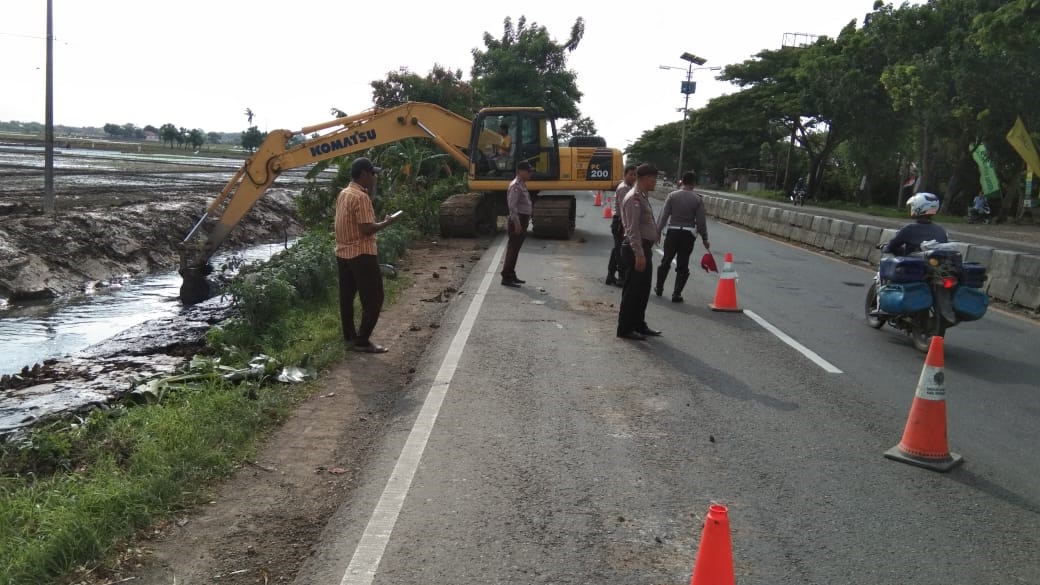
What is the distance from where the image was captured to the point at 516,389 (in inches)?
262

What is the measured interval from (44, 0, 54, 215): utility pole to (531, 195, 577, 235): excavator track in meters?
10.8

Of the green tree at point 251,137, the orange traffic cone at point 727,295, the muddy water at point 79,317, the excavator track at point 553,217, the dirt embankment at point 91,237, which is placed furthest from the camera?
the green tree at point 251,137

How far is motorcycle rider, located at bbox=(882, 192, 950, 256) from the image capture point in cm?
870

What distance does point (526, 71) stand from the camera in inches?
1695

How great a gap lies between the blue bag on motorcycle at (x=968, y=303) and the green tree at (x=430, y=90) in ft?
98.0

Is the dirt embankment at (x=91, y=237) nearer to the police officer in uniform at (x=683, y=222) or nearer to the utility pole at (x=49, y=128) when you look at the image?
the utility pole at (x=49, y=128)

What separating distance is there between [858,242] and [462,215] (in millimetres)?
8935

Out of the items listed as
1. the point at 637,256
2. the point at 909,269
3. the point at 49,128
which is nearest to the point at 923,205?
the point at 909,269

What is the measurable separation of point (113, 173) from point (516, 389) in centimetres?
3706

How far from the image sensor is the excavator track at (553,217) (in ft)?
61.8

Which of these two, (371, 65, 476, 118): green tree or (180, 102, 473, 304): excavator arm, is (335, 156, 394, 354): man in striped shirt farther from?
(371, 65, 476, 118): green tree

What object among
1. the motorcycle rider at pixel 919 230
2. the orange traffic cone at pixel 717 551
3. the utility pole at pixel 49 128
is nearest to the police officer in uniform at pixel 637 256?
the motorcycle rider at pixel 919 230

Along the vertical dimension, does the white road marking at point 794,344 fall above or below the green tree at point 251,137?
below

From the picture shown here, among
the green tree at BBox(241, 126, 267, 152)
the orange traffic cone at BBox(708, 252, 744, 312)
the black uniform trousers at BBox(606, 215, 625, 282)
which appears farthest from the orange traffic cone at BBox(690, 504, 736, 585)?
the green tree at BBox(241, 126, 267, 152)
